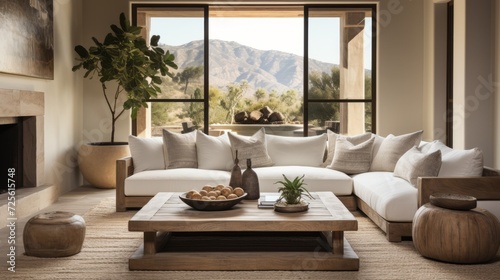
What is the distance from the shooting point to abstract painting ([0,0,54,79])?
5.40 metres

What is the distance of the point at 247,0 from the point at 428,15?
Answer: 2.35 meters

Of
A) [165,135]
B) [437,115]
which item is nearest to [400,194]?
[165,135]

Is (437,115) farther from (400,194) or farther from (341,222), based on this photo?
(341,222)

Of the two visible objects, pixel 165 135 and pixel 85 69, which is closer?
pixel 165 135

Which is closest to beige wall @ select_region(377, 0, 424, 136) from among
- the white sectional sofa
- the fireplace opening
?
the white sectional sofa

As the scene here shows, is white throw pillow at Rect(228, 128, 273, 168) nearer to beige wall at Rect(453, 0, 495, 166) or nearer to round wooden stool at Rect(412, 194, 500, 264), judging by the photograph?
beige wall at Rect(453, 0, 495, 166)

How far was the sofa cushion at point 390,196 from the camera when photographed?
4535 mm

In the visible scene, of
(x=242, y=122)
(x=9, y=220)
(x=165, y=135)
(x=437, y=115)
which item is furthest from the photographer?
(x=242, y=122)

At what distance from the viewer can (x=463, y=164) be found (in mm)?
4742

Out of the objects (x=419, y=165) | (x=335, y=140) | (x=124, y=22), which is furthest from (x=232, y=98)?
(x=419, y=165)

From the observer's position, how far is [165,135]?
641cm

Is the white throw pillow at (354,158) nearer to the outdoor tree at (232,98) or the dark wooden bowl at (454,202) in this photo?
the dark wooden bowl at (454,202)

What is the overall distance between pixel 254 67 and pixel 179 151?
762 cm

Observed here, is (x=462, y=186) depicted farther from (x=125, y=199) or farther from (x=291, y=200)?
(x=125, y=199)
